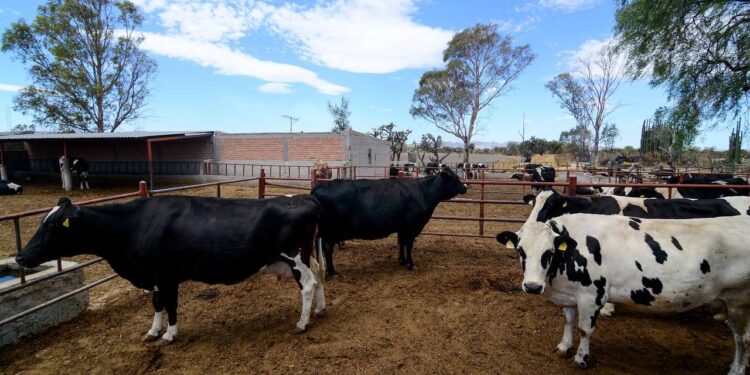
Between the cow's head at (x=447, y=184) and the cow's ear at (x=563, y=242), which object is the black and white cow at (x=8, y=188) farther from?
the cow's ear at (x=563, y=242)

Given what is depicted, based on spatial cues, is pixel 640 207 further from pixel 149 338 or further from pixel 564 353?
pixel 149 338

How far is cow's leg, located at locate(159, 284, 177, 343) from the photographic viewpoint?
3529 mm

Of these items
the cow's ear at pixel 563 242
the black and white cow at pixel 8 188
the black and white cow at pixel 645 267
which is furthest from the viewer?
the black and white cow at pixel 8 188

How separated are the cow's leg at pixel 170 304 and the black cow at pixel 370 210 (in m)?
2.24

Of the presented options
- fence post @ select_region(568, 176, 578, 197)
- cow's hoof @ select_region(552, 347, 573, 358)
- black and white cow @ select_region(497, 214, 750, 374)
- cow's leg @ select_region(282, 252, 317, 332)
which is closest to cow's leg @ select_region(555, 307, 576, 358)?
cow's hoof @ select_region(552, 347, 573, 358)

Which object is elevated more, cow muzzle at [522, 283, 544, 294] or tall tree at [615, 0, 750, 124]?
tall tree at [615, 0, 750, 124]

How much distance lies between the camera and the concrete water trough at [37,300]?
3.47 metres

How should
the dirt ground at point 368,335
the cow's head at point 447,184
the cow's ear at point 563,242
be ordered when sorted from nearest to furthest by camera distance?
the cow's ear at point 563,242, the dirt ground at point 368,335, the cow's head at point 447,184

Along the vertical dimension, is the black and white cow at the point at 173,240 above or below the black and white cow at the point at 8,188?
above

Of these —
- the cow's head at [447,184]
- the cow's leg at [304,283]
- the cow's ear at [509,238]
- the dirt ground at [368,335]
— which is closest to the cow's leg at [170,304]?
the dirt ground at [368,335]

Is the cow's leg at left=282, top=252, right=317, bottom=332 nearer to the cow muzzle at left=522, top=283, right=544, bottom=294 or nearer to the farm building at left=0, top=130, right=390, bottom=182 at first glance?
the cow muzzle at left=522, top=283, right=544, bottom=294

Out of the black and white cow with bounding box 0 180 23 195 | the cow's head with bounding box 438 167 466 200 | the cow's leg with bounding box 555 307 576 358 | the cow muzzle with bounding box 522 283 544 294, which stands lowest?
the cow's leg with bounding box 555 307 576 358

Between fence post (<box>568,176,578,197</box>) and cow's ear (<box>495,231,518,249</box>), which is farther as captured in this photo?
fence post (<box>568,176,578,197</box>)

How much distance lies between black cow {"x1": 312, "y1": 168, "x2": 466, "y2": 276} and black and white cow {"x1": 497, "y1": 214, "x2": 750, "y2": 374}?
2740 mm
